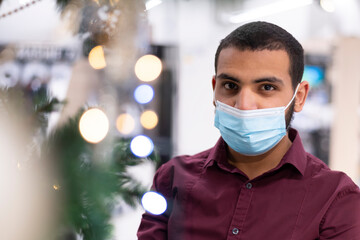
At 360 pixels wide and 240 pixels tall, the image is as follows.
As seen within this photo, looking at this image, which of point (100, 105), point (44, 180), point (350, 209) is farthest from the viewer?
point (350, 209)

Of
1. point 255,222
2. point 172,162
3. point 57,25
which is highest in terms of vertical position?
point 57,25

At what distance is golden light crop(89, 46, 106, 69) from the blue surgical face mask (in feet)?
1.47

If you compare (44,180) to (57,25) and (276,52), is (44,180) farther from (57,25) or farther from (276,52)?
(276,52)

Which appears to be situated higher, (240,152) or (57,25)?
(57,25)

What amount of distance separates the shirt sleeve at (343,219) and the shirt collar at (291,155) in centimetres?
12

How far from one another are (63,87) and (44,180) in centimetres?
19

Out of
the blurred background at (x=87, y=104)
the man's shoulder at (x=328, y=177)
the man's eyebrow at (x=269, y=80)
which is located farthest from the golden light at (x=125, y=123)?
the man's shoulder at (x=328, y=177)

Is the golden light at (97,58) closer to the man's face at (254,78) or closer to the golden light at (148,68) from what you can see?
the golden light at (148,68)

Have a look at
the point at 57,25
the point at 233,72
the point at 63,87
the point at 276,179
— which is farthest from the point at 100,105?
the point at 276,179

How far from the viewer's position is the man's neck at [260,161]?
43.3 inches

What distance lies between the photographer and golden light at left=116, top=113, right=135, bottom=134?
2.37ft

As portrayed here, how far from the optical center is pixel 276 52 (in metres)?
1.01

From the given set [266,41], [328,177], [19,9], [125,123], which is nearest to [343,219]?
[328,177]

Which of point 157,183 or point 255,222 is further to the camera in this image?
point 157,183
